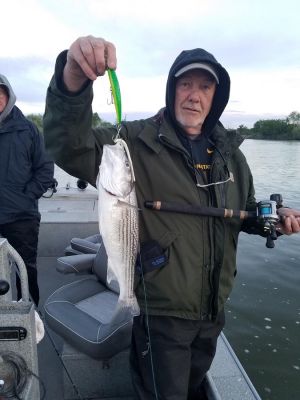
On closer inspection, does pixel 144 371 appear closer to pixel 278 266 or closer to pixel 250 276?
pixel 250 276

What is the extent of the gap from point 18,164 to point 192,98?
232cm

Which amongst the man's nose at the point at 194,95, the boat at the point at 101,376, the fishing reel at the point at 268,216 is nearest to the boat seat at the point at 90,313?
the boat at the point at 101,376

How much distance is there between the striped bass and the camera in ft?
6.21

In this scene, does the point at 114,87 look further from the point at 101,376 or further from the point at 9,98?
the point at 9,98

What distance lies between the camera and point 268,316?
650 cm

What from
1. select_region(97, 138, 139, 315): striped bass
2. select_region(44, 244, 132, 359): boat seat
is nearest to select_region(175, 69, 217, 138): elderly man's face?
select_region(97, 138, 139, 315): striped bass

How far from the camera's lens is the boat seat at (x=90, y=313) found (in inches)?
113

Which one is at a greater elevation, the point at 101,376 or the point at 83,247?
the point at 83,247

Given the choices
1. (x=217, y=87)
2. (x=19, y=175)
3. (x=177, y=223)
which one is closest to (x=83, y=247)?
(x=19, y=175)

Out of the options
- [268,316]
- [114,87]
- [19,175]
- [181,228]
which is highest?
[114,87]

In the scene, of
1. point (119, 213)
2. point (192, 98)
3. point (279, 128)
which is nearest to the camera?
point (119, 213)

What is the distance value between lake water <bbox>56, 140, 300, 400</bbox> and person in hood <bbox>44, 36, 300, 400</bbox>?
3.02 m

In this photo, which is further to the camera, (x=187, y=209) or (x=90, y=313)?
(x=90, y=313)

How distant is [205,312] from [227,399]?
0.71 meters
